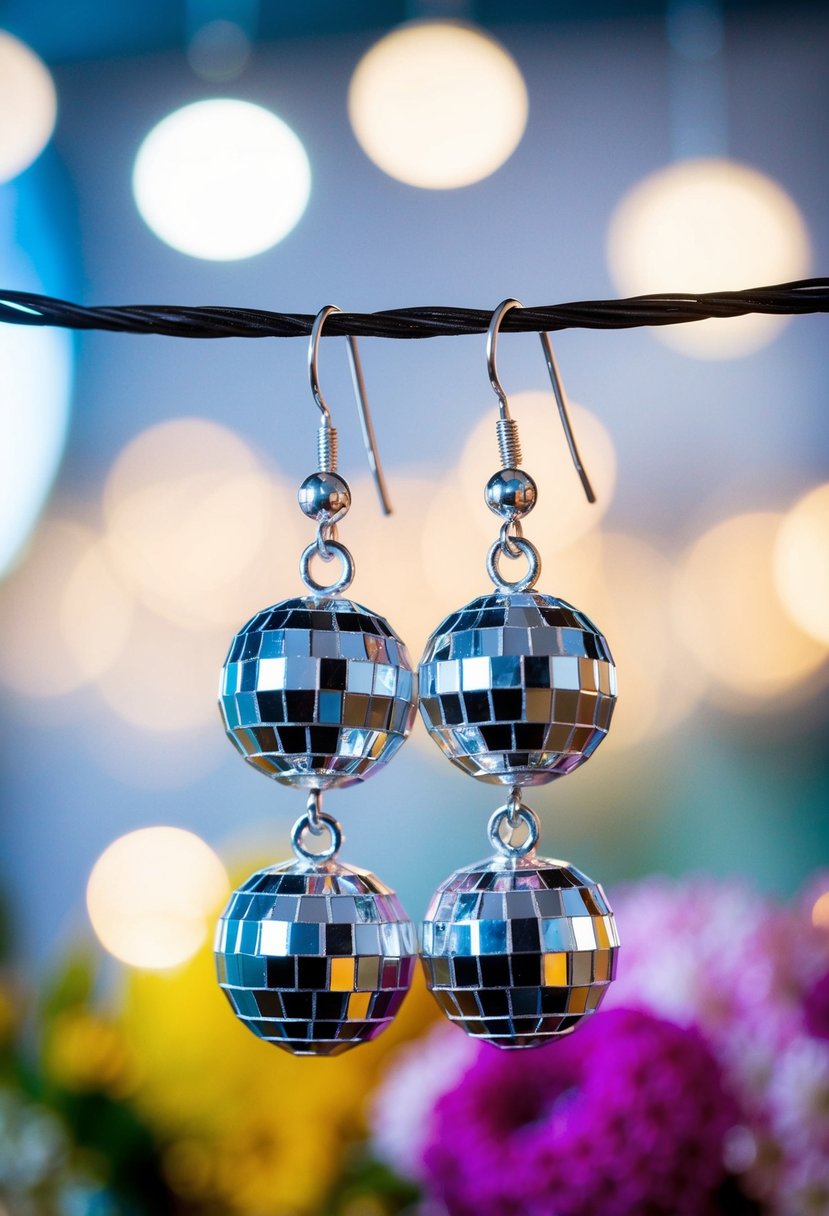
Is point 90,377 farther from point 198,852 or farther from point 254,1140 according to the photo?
point 254,1140

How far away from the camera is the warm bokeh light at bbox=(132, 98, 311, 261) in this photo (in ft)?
4.80

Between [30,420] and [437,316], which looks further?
[30,420]

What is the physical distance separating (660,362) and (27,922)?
0.98 metres

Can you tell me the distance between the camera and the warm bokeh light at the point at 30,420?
4.85 ft

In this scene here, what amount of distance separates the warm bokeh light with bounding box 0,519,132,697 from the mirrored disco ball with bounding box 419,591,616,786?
109 centimetres

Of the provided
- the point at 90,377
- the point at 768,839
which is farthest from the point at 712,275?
the point at 90,377

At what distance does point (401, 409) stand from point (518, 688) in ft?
3.47

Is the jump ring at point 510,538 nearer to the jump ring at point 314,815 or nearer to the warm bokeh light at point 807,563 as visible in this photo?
the jump ring at point 314,815

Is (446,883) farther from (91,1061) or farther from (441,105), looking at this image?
(441,105)

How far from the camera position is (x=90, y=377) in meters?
1.48

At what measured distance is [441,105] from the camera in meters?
1.43

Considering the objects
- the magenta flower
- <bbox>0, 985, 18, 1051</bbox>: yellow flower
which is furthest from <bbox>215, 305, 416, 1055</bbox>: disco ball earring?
<bbox>0, 985, 18, 1051</bbox>: yellow flower

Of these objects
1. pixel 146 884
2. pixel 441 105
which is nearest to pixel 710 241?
pixel 441 105

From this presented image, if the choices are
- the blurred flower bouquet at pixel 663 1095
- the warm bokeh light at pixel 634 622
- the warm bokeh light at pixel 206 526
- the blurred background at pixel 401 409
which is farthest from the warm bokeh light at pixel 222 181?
the blurred flower bouquet at pixel 663 1095
